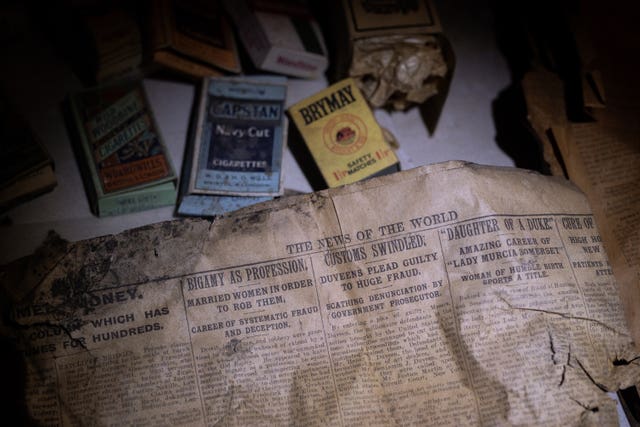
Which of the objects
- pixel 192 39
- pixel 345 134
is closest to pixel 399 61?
pixel 345 134

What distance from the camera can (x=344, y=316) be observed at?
728 millimetres

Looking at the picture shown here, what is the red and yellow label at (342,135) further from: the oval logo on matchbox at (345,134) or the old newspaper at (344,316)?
the old newspaper at (344,316)

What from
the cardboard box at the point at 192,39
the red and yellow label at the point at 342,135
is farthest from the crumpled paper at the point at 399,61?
the cardboard box at the point at 192,39

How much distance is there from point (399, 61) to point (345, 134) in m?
0.19

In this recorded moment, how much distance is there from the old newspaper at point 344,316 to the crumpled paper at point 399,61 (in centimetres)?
30

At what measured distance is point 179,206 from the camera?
941mm

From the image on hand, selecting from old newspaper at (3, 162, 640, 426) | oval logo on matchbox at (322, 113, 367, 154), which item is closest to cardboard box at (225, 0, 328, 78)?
oval logo on matchbox at (322, 113, 367, 154)

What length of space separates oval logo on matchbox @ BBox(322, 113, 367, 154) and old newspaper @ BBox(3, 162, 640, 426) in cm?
21

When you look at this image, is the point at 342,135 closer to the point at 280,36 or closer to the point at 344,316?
the point at 280,36

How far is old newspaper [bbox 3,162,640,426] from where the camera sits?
697mm

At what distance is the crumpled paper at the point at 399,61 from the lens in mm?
959

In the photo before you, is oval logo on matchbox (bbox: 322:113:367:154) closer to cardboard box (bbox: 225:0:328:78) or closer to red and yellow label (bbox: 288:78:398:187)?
red and yellow label (bbox: 288:78:398:187)


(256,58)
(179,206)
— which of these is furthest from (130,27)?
(179,206)

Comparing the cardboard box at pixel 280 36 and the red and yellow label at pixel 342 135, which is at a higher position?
the cardboard box at pixel 280 36
